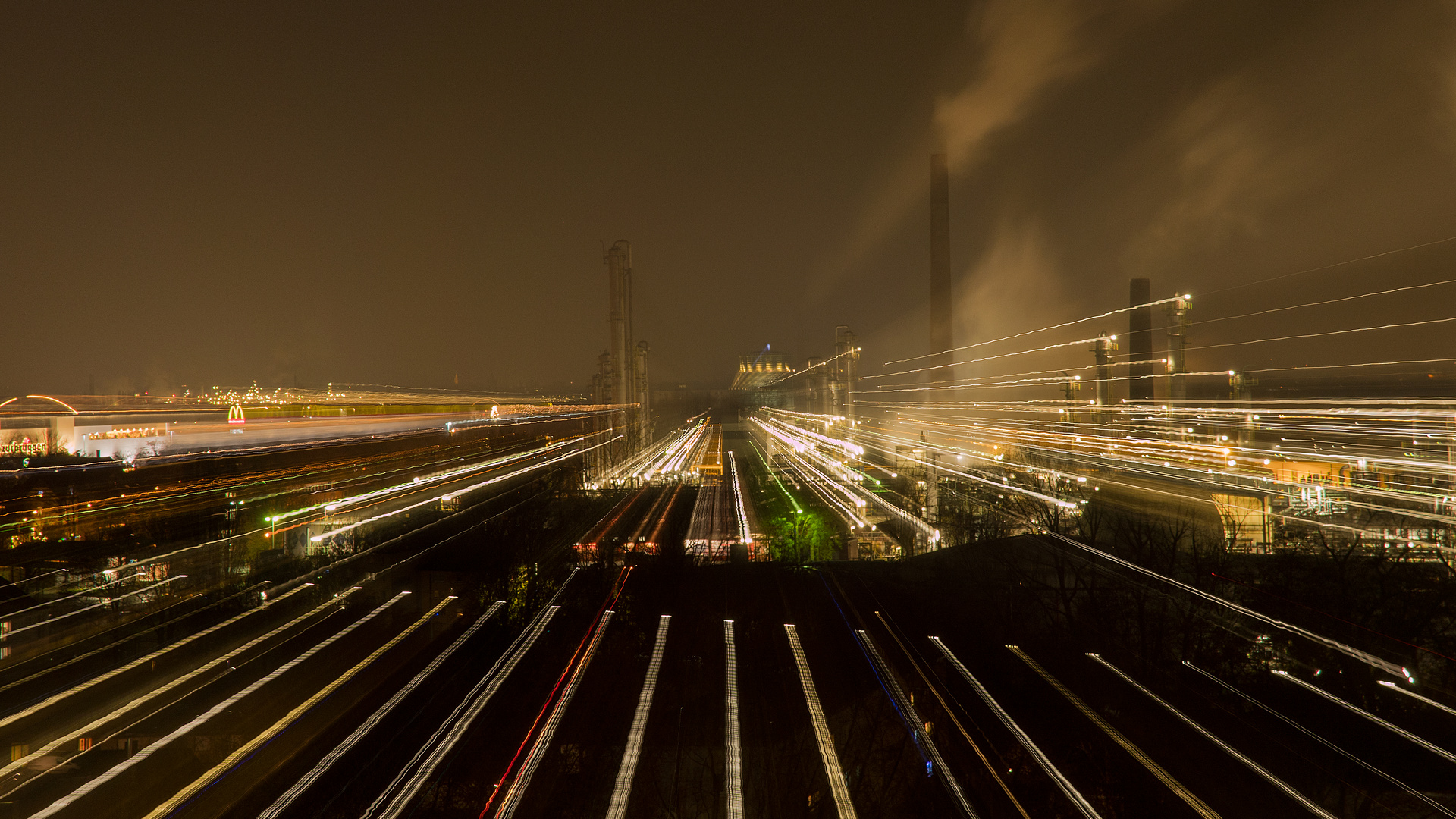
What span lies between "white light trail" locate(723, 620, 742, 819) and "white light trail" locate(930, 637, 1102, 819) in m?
1.79

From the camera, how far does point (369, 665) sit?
5363 millimetres

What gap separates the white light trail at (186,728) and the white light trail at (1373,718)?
7.60m

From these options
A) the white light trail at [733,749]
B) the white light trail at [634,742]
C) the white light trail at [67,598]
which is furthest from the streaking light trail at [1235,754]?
the white light trail at [67,598]

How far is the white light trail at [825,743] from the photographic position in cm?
356

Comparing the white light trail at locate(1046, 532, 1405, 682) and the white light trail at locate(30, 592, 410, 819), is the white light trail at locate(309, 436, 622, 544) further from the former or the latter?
the white light trail at locate(1046, 532, 1405, 682)

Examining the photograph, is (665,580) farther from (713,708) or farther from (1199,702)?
(1199,702)

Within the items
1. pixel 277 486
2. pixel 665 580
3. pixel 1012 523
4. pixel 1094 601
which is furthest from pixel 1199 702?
pixel 277 486

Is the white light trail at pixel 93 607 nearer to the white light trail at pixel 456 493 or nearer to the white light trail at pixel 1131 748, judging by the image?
the white light trail at pixel 456 493

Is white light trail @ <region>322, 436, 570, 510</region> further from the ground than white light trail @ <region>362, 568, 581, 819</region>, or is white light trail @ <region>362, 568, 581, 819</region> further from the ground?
white light trail @ <region>322, 436, 570, 510</region>

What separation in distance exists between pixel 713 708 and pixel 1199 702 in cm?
358

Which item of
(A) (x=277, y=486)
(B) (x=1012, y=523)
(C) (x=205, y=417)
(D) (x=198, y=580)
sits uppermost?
(C) (x=205, y=417)

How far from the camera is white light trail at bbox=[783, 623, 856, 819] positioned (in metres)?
3.56

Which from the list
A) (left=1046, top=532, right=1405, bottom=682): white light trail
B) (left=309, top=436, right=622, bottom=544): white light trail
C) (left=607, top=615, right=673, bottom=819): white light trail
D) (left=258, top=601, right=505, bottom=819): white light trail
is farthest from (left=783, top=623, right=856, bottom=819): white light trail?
(left=309, top=436, right=622, bottom=544): white light trail

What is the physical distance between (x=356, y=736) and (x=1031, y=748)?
14.0 feet
